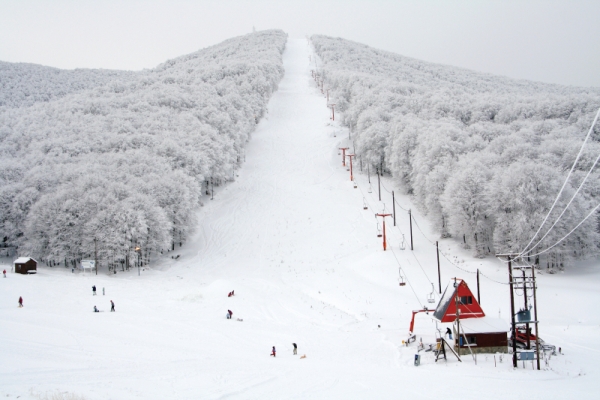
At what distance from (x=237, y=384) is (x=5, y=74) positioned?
19040 centimetres

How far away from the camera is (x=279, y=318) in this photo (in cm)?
3359

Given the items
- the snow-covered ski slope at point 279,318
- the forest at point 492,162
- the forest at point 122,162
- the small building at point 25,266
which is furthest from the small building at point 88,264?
the forest at point 492,162

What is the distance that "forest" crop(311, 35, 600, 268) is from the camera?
42688mm

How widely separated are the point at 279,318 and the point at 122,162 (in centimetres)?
3845

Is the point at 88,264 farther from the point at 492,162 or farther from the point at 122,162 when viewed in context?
the point at 492,162

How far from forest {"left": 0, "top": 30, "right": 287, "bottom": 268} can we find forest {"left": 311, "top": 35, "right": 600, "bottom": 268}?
84.0 ft

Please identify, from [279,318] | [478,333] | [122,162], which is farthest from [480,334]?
[122,162]

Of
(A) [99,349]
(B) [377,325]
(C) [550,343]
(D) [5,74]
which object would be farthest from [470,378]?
(D) [5,74]

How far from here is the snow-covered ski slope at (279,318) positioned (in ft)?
61.5

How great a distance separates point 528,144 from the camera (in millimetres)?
53125

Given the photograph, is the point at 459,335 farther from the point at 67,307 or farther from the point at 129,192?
the point at 129,192

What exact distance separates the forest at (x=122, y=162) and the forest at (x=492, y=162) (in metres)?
25.6

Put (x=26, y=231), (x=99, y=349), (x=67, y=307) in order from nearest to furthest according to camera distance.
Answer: (x=99, y=349) < (x=67, y=307) < (x=26, y=231)

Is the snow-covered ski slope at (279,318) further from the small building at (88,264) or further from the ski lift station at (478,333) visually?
the small building at (88,264)
